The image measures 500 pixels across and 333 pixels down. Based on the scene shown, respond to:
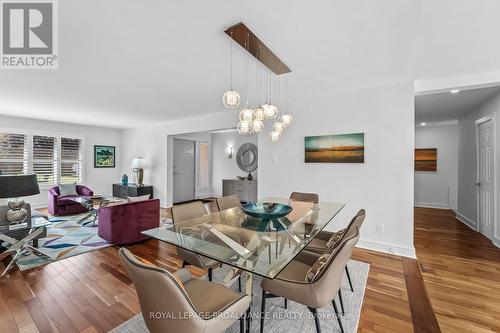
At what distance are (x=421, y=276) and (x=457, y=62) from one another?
2559mm

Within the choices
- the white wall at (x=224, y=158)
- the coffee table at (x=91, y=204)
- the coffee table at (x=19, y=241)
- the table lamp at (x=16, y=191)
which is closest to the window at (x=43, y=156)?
the coffee table at (x=91, y=204)

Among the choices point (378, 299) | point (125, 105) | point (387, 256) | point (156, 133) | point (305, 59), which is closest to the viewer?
point (378, 299)

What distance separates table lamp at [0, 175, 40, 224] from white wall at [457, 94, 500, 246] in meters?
7.07

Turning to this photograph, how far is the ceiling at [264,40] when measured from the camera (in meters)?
1.67

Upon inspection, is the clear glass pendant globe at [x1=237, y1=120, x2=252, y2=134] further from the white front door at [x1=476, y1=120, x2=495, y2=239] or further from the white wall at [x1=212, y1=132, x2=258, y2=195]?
the white wall at [x1=212, y1=132, x2=258, y2=195]

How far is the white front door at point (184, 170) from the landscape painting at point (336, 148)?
15.4ft

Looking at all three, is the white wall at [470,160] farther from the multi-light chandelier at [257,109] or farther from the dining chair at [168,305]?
the dining chair at [168,305]

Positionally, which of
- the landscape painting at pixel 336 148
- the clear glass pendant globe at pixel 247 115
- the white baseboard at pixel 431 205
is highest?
the clear glass pendant globe at pixel 247 115

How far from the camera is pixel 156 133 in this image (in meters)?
6.54

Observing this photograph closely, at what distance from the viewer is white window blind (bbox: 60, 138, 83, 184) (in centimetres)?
634

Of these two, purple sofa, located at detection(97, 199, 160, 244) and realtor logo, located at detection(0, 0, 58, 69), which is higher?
realtor logo, located at detection(0, 0, 58, 69)

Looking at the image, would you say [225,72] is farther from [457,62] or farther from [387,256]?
[387,256]

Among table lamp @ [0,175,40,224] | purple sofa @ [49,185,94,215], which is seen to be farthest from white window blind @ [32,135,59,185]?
table lamp @ [0,175,40,224]

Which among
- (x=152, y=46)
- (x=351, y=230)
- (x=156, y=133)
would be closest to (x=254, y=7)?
(x=152, y=46)
